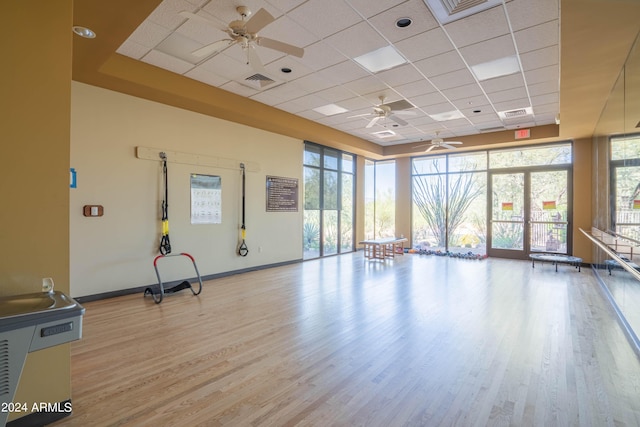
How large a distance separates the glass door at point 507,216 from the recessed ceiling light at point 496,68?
457 cm

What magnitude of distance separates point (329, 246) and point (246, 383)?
6705mm

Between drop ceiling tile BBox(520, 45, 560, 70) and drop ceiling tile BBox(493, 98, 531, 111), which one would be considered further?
drop ceiling tile BBox(493, 98, 531, 111)

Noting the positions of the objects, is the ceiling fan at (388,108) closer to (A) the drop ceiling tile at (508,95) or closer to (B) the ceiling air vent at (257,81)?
(A) the drop ceiling tile at (508,95)

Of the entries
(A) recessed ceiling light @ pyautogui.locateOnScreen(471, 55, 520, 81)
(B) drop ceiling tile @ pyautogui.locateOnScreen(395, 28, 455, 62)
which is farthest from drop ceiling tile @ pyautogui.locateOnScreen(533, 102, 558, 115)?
(B) drop ceiling tile @ pyautogui.locateOnScreen(395, 28, 455, 62)

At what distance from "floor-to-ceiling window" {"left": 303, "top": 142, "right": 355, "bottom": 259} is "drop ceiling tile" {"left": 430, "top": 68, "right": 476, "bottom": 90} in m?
3.79

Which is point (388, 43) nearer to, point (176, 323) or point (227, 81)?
point (227, 81)

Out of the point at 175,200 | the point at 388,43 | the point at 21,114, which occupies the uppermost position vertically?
the point at 388,43

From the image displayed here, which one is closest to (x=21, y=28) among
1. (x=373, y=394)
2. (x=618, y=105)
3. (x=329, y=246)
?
(x=373, y=394)

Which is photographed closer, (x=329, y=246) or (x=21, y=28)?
(x=21, y=28)

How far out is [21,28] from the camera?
1991mm

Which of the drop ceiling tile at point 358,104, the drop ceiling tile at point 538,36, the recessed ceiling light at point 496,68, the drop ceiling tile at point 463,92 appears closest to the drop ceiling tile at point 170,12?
the drop ceiling tile at point 358,104

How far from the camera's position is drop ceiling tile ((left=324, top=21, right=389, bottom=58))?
3.74m

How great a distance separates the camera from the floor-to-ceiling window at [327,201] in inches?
332

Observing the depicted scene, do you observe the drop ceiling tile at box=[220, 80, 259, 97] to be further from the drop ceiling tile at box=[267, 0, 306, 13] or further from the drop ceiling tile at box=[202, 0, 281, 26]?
the drop ceiling tile at box=[267, 0, 306, 13]
